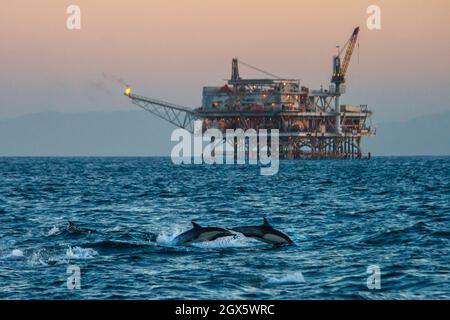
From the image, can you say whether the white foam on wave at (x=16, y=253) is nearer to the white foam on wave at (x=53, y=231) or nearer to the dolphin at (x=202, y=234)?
the white foam on wave at (x=53, y=231)

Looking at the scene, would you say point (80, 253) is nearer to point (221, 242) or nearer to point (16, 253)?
point (16, 253)

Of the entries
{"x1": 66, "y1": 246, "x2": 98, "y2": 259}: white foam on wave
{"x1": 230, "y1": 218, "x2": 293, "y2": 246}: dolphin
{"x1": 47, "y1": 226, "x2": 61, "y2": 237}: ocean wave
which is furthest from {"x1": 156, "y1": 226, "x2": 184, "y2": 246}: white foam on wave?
{"x1": 47, "y1": 226, "x2": 61, "y2": 237}: ocean wave

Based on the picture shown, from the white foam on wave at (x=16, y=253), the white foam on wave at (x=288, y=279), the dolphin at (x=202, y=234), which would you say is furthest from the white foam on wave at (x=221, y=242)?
the white foam on wave at (x=288, y=279)

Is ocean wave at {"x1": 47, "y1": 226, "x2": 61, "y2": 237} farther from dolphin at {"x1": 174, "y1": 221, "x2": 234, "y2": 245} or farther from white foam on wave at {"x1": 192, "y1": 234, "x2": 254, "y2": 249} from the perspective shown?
white foam on wave at {"x1": 192, "y1": 234, "x2": 254, "y2": 249}

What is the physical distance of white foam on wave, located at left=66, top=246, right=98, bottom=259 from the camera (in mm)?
28328

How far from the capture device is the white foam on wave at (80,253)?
28.3 meters

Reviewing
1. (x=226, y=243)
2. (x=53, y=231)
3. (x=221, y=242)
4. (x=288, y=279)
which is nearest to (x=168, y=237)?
(x=221, y=242)

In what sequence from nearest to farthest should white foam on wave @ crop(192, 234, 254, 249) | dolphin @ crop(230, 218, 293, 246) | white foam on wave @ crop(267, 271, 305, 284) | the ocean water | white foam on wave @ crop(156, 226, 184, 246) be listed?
1. the ocean water
2. white foam on wave @ crop(267, 271, 305, 284)
3. white foam on wave @ crop(192, 234, 254, 249)
4. dolphin @ crop(230, 218, 293, 246)
5. white foam on wave @ crop(156, 226, 184, 246)

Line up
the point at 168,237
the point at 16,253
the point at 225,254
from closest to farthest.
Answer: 1. the point at 225,254
2. the point at 16,253
3. the point at 168,237

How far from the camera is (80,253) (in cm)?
2889

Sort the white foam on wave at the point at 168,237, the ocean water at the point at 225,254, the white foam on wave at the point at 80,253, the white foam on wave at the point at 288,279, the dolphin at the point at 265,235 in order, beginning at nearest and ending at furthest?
the ocean water at the point at 225,254 < the white foam on wave at the point at 288,279 < the white foam on wave at the point at 80,253 < the dolphin at the point at 265,235 < the white foam on wave at the point at 168,237

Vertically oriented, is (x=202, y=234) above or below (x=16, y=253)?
above
